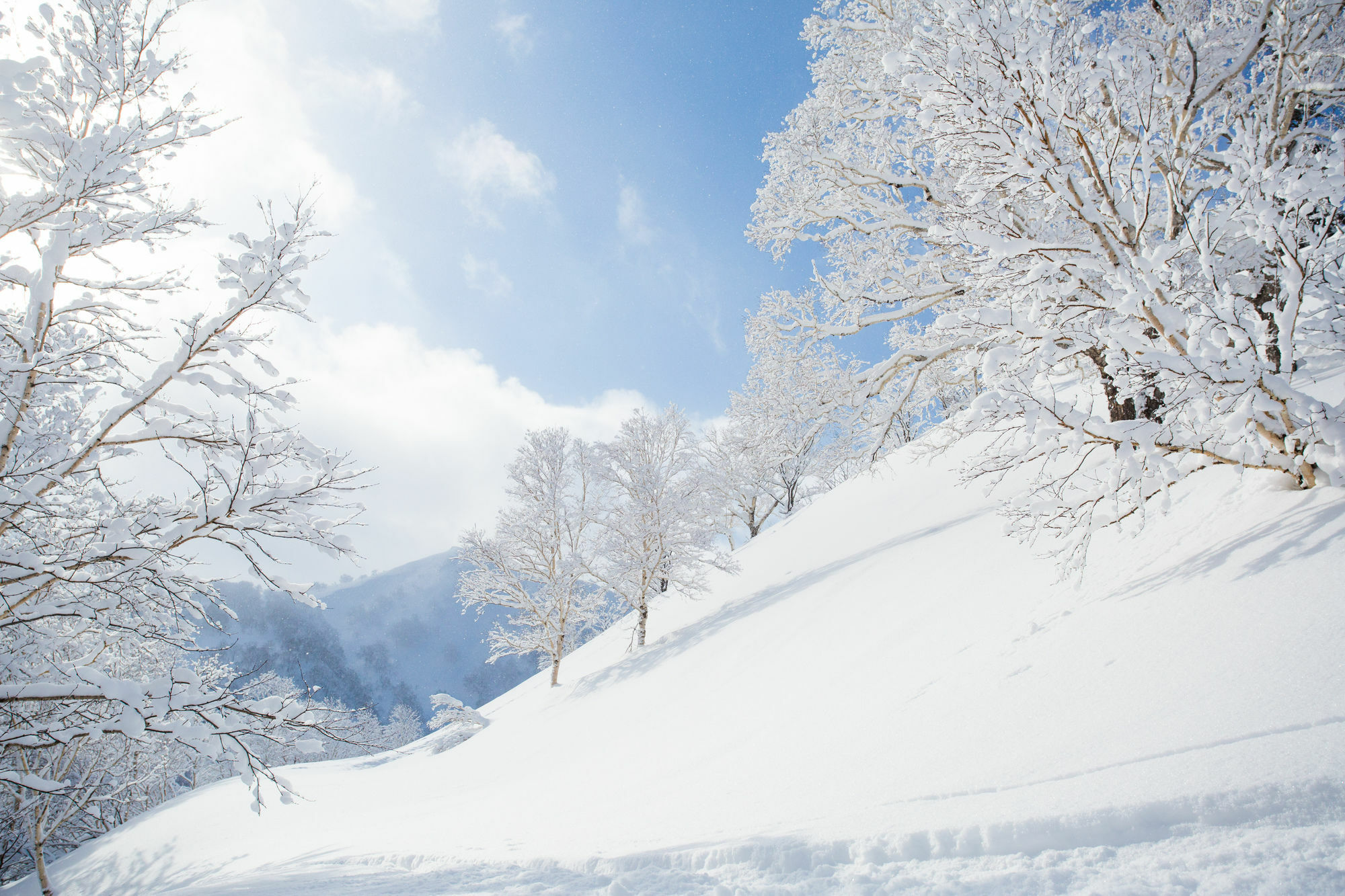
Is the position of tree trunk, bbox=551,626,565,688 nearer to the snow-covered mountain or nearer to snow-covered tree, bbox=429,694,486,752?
snow-covered tree, bbox=429,694,486,752

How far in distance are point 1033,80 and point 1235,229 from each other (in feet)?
4.42

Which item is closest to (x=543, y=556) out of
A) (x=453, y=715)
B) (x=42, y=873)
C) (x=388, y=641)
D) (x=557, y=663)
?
(x=557, y=663)

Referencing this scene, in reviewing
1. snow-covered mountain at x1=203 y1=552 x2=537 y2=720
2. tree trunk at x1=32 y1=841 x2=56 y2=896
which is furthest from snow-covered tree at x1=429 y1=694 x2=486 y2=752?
snow-covered mountain at x1=203 y1=552 x2=537 y2=720

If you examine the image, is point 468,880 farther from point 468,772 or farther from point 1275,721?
point 468,772

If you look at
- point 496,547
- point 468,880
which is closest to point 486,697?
point 496,547

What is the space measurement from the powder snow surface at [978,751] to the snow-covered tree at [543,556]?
5285 mm

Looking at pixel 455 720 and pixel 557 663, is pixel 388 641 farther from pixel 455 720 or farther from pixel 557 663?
pixel 557 663

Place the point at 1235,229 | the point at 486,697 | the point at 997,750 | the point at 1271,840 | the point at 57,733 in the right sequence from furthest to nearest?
the point at 486,697 < the point at 1235,229 < the point at 57,733 < the point at 997,750 < the point at 1271,840

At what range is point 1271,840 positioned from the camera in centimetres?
141

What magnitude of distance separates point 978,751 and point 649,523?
30.4 ft

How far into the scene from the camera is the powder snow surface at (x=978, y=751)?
1596 millimetres

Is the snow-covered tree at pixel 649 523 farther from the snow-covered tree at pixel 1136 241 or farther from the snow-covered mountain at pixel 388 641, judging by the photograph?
the snow-covered mountain at pixel 388 641

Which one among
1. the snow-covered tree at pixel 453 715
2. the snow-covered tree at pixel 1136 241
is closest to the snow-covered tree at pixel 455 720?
the snow-covered tree at pixel 453 715

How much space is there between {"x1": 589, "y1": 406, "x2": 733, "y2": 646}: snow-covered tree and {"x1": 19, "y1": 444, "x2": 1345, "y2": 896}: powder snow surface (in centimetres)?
438
